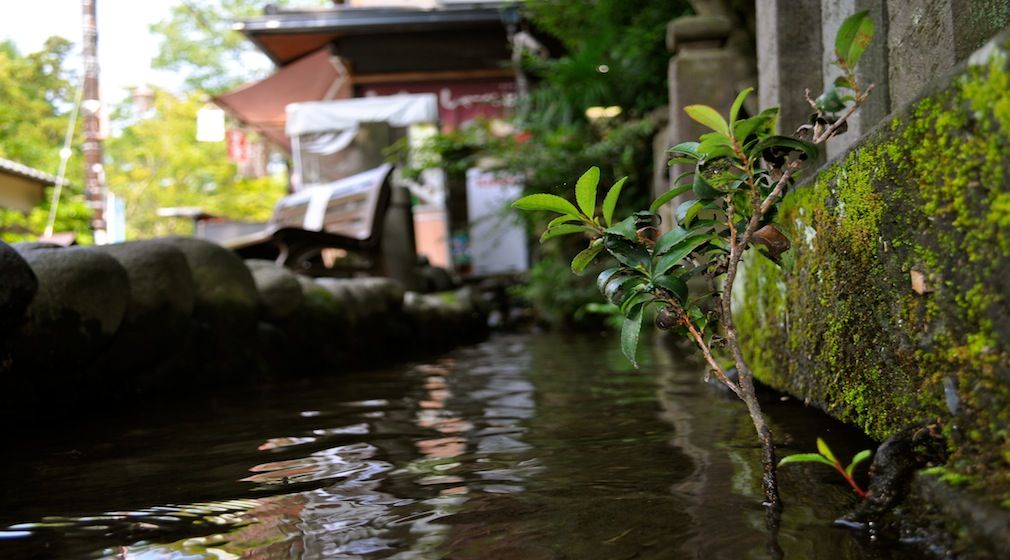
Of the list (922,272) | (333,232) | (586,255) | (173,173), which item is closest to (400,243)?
(333,232)

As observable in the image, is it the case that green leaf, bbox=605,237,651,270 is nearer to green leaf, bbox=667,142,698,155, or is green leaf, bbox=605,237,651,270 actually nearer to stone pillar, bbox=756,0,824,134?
green leaf, bbox=667,142,698,155

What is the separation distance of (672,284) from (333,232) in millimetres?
6326

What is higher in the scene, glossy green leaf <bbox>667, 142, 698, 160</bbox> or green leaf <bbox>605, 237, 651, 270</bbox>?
glossy green leaf <bbox>667, 142, 698, 160</bbox>

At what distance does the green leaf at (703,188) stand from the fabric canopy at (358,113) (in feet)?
37.1

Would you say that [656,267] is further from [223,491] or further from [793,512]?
[223,491]

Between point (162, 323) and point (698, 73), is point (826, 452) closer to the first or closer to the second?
point (162, 323)

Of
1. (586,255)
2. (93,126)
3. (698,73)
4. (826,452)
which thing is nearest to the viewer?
(826,452)

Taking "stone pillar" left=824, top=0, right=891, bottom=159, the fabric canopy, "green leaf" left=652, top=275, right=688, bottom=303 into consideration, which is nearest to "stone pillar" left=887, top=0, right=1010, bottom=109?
"stone pillar" left=824, top=0, right=891, bottom=159

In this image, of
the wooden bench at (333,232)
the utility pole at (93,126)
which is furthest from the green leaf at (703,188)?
the utility pole at (93,126)

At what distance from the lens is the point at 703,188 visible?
178cm

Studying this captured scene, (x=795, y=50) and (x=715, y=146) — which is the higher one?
(x=795, y=50)

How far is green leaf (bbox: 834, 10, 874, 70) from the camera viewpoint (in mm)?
1719

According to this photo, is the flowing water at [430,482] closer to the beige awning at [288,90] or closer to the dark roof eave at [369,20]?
the dark roof eave at [369,20]

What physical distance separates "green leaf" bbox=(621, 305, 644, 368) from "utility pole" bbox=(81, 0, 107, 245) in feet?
38.2
